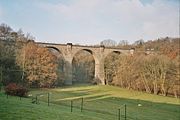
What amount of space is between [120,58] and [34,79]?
52.3 ft

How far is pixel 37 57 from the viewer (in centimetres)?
3928

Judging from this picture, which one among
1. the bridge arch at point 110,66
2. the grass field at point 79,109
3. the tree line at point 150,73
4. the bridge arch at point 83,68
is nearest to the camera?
the grass field at point 79,109

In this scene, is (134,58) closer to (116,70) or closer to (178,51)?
(116,70)

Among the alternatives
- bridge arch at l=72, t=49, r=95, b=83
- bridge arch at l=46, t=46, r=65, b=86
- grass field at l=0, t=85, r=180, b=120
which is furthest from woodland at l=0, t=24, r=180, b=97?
bridge arch at l=72, t=49, r=95, b=83

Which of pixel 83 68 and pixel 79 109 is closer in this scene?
pixel 79 109

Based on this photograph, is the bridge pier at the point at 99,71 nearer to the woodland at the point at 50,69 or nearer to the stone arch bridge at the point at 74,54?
the stone arch bridge at the point at 74,54

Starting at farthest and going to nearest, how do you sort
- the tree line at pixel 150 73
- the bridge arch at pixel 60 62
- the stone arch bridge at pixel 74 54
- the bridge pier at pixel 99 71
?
1. the bridge pier at pixel 99 71
2. the stone arch bridge at pixel 74 54
3. the bridge arch at pixel 60 62
4. the tree line at pixel 150 73

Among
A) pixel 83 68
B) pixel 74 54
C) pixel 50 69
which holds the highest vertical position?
pixel 74 54

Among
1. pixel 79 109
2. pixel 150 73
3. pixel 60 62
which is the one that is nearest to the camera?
pixel 79 109

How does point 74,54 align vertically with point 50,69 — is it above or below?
above

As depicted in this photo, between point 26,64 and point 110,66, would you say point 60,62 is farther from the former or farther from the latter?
point 26,64

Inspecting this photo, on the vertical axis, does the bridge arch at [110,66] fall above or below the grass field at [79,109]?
above

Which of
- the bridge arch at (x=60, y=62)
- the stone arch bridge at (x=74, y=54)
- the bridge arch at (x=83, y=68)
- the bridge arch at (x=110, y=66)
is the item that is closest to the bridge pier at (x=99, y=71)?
the stone arch bridge at (x=74, y=54)

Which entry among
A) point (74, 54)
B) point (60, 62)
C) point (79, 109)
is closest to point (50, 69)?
point (60, 62)
